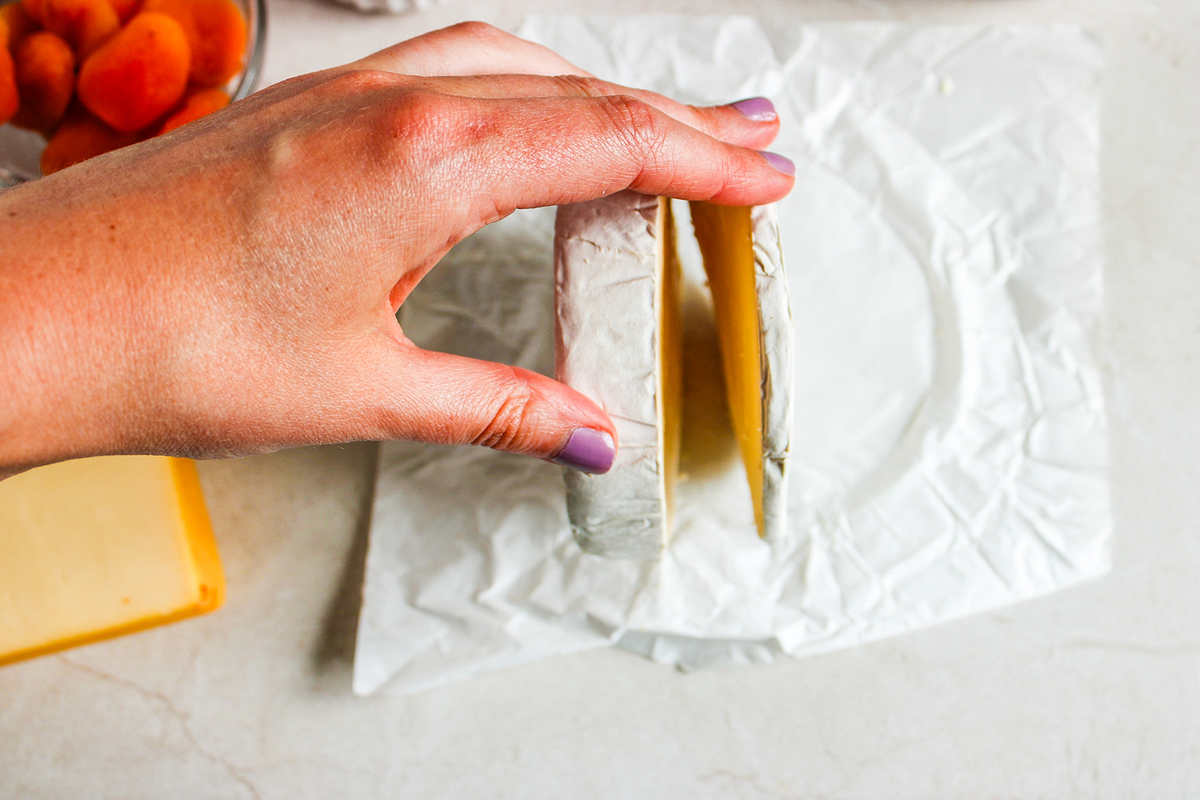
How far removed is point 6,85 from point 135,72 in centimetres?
11

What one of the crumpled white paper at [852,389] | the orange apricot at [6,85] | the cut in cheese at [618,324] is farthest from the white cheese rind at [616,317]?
the orange apricot at [6,85]

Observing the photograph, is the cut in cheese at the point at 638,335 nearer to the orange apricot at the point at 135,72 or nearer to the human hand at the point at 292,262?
the human hand at the point at 292,262

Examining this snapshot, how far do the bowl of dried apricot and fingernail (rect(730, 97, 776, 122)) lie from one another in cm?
46

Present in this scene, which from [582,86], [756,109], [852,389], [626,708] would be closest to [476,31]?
[582,86]

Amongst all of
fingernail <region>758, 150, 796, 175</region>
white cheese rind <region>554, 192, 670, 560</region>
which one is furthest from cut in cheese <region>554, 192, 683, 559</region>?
fingernail <region>758, 150, 796, 175</region>

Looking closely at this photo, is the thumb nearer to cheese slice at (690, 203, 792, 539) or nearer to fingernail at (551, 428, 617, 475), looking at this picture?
fingernail at (551, 428, 617, 475)

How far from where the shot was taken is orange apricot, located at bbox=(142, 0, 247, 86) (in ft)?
2.31

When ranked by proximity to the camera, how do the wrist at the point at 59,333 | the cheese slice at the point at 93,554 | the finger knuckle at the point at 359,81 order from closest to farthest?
the wrist at the point at 59,333 → the finger knuckle at the point at 359,81 → the cheese slice at the point at 93,554

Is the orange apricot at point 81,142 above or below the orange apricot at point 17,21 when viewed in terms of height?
below

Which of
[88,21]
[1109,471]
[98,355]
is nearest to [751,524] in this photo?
[1109,471]

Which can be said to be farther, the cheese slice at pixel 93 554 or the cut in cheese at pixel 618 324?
the cheese slice at pixel 93 554

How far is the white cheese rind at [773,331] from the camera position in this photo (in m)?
0.53

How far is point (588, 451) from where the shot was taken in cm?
55

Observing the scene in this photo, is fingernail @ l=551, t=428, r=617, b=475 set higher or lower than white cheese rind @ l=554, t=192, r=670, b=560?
lower
